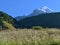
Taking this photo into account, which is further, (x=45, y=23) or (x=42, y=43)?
(x=45, y=23)

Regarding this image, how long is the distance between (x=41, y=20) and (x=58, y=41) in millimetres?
45568

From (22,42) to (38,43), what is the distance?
0.48 meters

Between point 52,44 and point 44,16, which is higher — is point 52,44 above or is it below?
below

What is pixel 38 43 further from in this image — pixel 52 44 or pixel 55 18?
pixel 55 18

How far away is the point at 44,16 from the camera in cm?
5488

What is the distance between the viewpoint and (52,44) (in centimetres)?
851

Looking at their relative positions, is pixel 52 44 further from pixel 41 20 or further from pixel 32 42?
pixel 41 20

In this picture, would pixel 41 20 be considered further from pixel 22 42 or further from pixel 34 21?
pixel 22 42

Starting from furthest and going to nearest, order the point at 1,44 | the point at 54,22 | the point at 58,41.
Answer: the point at 54,22
the point at 58,41
the point at 1,44

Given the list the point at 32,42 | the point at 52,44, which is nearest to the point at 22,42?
the point at 32,42

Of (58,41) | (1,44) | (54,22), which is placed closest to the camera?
(1,44)

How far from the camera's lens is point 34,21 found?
54781mm

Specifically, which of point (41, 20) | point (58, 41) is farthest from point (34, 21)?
point (58, 41)

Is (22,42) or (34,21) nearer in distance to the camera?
(22,42)
